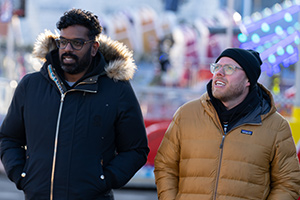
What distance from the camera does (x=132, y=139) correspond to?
3.72 metres

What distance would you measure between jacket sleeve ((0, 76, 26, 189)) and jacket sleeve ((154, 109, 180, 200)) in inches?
33.9

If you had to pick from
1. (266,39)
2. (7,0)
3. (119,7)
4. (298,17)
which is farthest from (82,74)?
(119,7)

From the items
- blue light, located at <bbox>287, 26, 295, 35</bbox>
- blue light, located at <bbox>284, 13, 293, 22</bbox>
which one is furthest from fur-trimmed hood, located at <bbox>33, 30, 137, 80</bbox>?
blue light, located at <bbox>284, 13, 293, 22</bbox>

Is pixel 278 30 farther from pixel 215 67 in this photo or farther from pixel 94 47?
pixel 94 47

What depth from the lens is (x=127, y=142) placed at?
12.2 feet

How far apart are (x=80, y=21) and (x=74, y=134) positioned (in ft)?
2.30

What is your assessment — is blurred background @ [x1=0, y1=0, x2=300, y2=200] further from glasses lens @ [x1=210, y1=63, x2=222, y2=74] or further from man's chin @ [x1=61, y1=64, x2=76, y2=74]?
glasses lens @ [x1=210, y1=63, x2=222, y2=74]

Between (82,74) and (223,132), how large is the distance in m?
0.96

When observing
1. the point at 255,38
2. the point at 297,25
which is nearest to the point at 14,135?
the point at 255,38

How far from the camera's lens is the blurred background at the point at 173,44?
8812 mm

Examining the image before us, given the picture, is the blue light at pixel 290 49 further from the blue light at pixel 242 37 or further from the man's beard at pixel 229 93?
the man's beard at pixel 229 93

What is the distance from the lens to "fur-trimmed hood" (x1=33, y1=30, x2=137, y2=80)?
149 inches

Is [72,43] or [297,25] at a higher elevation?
[72,43]

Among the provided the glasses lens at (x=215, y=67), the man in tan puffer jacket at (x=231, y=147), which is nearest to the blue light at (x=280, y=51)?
the man in tan puffer jacket at (x=231, y=147)
